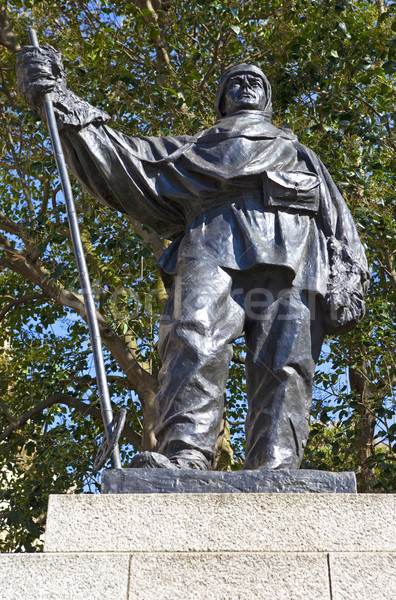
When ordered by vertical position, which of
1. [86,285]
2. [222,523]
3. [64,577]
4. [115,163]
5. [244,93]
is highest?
[244,93]

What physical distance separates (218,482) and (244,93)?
2577 mm

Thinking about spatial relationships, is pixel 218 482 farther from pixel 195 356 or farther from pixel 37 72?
pixel 37 72

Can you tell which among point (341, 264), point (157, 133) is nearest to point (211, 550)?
point (341, 264)

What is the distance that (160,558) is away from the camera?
351 cm

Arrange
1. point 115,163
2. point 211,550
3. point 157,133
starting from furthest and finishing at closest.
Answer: point 157,133
point 115,163
point 211,550

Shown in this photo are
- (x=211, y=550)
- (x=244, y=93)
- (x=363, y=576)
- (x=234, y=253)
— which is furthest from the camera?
(x=244, y=93)

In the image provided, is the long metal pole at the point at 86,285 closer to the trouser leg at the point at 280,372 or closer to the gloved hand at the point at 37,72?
the gloved hand at the point at 37,72

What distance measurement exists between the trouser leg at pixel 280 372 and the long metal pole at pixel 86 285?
757 mm

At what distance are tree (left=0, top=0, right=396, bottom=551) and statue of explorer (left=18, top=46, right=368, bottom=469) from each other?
5.07 meters

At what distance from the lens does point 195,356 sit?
4512mm

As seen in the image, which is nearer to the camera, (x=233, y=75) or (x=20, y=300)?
(x=233, y=75)

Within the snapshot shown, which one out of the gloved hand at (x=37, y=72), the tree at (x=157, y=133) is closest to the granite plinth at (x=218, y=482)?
the gloved hand at (x=37, y=72)

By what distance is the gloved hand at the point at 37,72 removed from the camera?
16.9 feet

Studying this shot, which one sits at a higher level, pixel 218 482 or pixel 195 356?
pixel 195 356
